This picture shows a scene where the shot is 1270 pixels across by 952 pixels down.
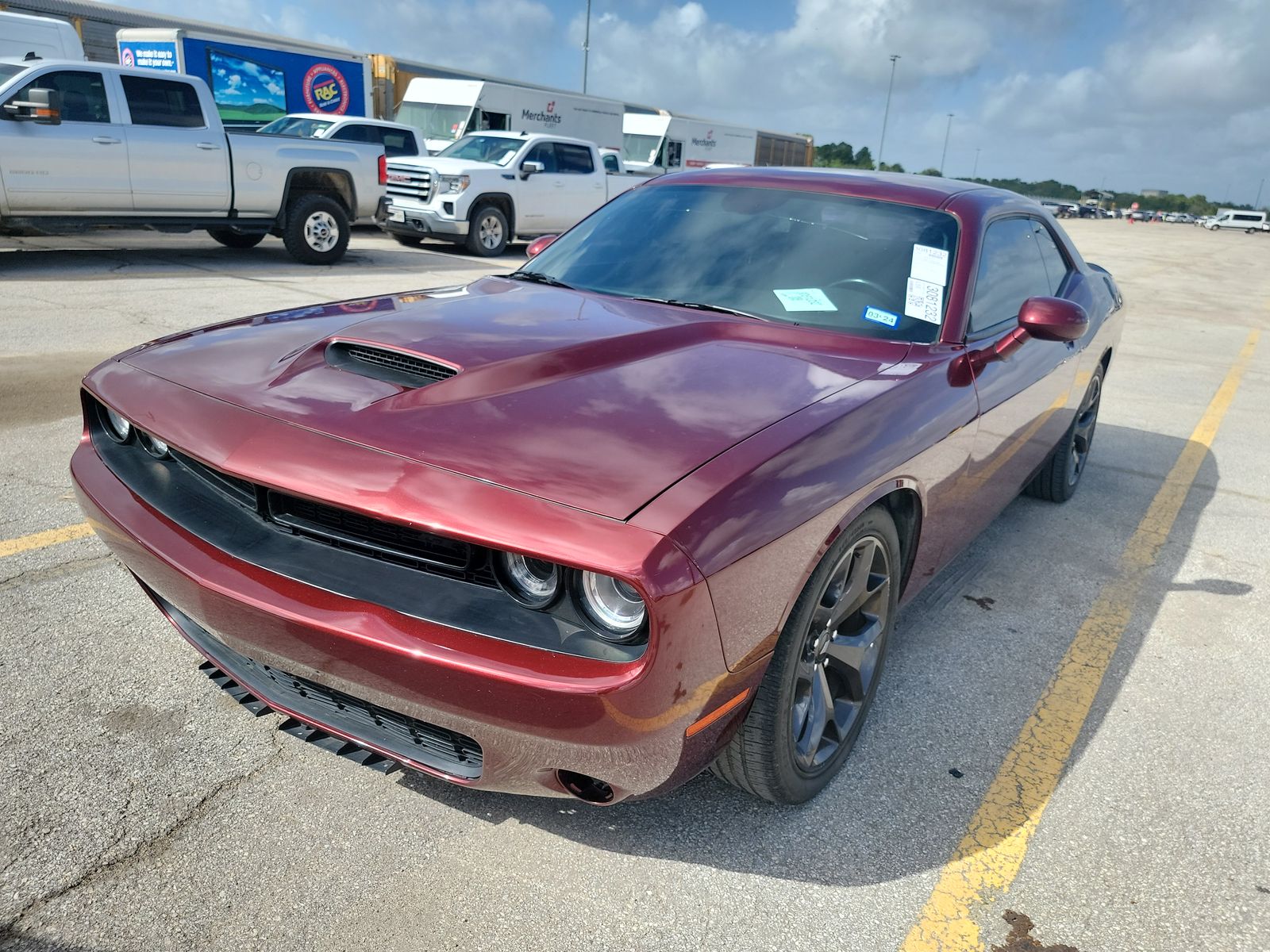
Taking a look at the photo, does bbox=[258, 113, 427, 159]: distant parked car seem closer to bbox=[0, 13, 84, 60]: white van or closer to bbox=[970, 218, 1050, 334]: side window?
bbox=[0, 13, 84, 60]: white van

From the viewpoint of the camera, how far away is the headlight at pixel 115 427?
106 inches

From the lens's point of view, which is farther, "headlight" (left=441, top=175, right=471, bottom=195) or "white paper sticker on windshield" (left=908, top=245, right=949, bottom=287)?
"headlight" (left=441, top=175, right=471, bottom=195)

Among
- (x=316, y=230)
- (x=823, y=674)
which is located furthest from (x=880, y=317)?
(x=316, y=230)

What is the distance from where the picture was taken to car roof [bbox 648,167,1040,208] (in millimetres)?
3484

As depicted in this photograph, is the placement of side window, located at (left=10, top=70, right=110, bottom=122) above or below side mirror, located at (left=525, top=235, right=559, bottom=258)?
above

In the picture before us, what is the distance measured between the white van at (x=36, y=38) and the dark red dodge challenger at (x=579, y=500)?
13.5 m

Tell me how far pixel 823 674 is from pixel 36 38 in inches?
612

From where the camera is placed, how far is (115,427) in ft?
9.00

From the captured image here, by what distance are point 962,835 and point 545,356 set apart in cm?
160

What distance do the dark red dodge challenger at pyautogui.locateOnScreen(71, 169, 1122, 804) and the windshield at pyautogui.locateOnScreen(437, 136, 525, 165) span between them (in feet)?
40.5

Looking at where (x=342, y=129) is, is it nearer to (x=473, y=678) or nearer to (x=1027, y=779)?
(x=1027, y=779)

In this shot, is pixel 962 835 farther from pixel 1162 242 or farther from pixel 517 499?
pixel 1162 242

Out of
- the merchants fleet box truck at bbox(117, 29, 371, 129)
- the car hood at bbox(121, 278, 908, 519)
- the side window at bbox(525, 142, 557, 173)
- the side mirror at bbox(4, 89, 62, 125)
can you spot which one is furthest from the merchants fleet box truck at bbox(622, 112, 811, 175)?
the car hood at bbox(121, 278, 908, 519)

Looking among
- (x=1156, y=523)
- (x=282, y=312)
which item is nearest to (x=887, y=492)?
(x=282, y=312)
